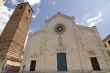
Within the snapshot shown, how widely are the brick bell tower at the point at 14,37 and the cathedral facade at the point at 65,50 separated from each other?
10.9 feet

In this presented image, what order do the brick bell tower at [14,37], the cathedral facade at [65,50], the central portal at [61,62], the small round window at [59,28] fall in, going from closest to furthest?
the cathedral facade at [65,50], the central portal at [61,62], the brick bell tower at [14,37], the small round window at [59,28]

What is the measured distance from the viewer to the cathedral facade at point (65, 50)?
→ 15359 millimetres

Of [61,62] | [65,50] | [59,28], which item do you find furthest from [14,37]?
[61,62]

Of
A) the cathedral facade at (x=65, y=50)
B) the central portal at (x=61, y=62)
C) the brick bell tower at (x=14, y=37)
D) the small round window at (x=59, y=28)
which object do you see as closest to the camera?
the cathedral facade at (x=65, y=50)

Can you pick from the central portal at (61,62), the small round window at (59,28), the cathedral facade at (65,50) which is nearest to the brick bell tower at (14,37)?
the cathedral facade at (65,50)

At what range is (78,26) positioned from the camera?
745 inches

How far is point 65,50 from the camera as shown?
1702cm

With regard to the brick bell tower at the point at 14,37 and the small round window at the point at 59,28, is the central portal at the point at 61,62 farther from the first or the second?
the brick bell tower at the point at 14,37

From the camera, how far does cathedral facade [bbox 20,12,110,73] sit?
50.4 ft

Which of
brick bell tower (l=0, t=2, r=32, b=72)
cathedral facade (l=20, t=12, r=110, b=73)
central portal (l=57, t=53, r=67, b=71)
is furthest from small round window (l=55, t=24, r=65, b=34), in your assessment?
brick bell tower (l=0, t=2, r=32, b=72)

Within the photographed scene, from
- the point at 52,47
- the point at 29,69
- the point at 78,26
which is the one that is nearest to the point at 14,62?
the point at 29,69

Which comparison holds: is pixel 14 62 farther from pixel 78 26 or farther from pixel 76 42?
pixel 78 26

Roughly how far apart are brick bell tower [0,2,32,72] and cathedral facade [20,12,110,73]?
10.9 feet

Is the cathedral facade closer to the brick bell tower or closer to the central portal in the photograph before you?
the central portal
